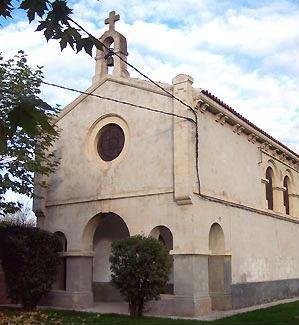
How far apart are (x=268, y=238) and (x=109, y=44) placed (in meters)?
9.50

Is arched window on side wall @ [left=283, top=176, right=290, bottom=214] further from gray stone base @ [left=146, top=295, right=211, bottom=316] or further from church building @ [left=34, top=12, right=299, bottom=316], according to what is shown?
gray stone base @ [left=146, top=295, right=211, bottom=316]

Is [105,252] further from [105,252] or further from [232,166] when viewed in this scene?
[232,166]

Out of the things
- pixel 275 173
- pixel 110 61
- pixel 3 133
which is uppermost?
pixel 110 61

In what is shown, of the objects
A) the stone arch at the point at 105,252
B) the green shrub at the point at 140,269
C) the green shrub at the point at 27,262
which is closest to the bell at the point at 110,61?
the stone arch at the point at 105,252

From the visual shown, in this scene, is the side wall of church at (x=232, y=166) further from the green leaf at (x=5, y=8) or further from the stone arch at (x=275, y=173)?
the green leaf at (x=5, y=8)

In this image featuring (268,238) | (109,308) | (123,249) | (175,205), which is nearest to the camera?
(123,249)

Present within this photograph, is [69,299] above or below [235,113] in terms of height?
below

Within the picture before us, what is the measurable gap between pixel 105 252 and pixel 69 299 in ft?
9.19

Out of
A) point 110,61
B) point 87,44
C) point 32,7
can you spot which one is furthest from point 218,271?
point 32,7

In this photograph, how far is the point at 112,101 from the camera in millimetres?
16391

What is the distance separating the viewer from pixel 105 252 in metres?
17.9

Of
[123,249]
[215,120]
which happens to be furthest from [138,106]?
[123,249]

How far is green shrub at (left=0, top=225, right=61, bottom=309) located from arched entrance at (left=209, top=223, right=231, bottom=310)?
4.86 metres

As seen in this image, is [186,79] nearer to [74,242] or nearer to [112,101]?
[112,101]
